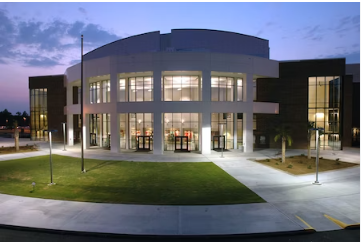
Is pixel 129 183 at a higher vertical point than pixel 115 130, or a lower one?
lower

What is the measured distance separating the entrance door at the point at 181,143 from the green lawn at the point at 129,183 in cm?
818

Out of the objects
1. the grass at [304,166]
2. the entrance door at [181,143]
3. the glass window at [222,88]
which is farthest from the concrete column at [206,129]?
the grass at [304,166]

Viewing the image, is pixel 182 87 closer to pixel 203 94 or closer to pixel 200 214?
pixel 203 94

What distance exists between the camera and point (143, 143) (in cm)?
3072

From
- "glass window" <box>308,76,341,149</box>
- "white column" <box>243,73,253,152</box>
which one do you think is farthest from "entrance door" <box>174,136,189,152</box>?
"glass window" <box>308,76,341,149</box>

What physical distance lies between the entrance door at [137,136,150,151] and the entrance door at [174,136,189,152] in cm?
378

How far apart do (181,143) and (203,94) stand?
7.15 meters

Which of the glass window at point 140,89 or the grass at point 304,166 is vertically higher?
the glass window at point 140,89

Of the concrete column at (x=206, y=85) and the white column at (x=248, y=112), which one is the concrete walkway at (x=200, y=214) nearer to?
the concrete column at (x=206, y=85)

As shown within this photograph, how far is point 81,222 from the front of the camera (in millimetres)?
9039

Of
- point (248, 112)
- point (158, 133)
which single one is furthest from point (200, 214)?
point (248, 112)

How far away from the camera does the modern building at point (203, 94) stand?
26719mm

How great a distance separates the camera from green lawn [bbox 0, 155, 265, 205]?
12.0m

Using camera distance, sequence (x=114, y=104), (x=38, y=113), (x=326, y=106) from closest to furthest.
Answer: (x=114, y=104) → (x=326, y=106) → (x=38, y=113)
